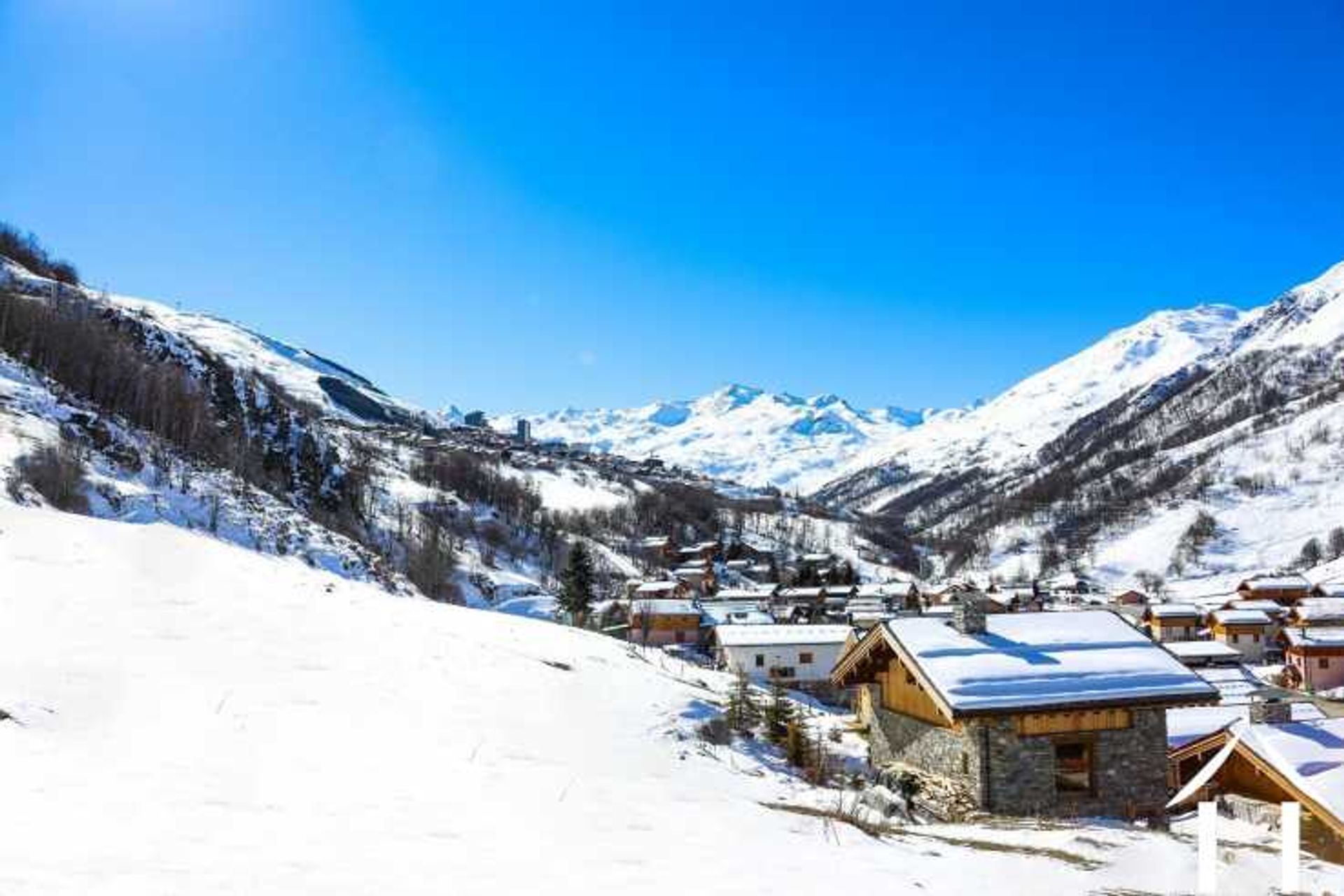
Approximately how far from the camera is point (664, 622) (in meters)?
78.3

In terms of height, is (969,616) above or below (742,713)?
above

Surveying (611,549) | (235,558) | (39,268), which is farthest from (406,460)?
(235,558)

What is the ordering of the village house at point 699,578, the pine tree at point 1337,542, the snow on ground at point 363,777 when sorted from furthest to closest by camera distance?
the pine tree at point 1337,542
the village house at point 699,578
the snow on ground at point 363,777

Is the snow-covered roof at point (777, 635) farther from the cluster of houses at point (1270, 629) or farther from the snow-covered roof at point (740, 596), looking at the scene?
the snow-covered roof at point (740, 596)

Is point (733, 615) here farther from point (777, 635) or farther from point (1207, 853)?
point (1207, 853)

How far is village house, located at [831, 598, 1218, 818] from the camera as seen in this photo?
17.8m

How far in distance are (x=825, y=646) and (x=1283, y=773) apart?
5049 cm

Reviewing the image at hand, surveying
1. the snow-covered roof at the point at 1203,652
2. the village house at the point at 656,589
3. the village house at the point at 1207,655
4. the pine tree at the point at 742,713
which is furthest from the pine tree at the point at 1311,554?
the pine tree at the point at 742,713

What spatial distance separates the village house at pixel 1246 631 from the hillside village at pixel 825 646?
0.67 ft

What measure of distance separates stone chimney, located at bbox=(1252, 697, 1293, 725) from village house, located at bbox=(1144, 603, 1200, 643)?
82.9m

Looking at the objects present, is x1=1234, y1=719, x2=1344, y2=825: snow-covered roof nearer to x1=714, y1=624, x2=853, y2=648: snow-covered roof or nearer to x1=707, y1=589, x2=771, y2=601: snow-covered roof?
x1=714, y1=624, x2=853, y2=648: snow-covered roof

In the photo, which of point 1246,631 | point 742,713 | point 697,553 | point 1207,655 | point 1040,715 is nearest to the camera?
point 1040,715

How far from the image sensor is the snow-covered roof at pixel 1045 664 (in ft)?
58.7

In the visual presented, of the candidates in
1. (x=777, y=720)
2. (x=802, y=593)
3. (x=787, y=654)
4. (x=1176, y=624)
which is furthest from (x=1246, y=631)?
(x=777, y=720)
